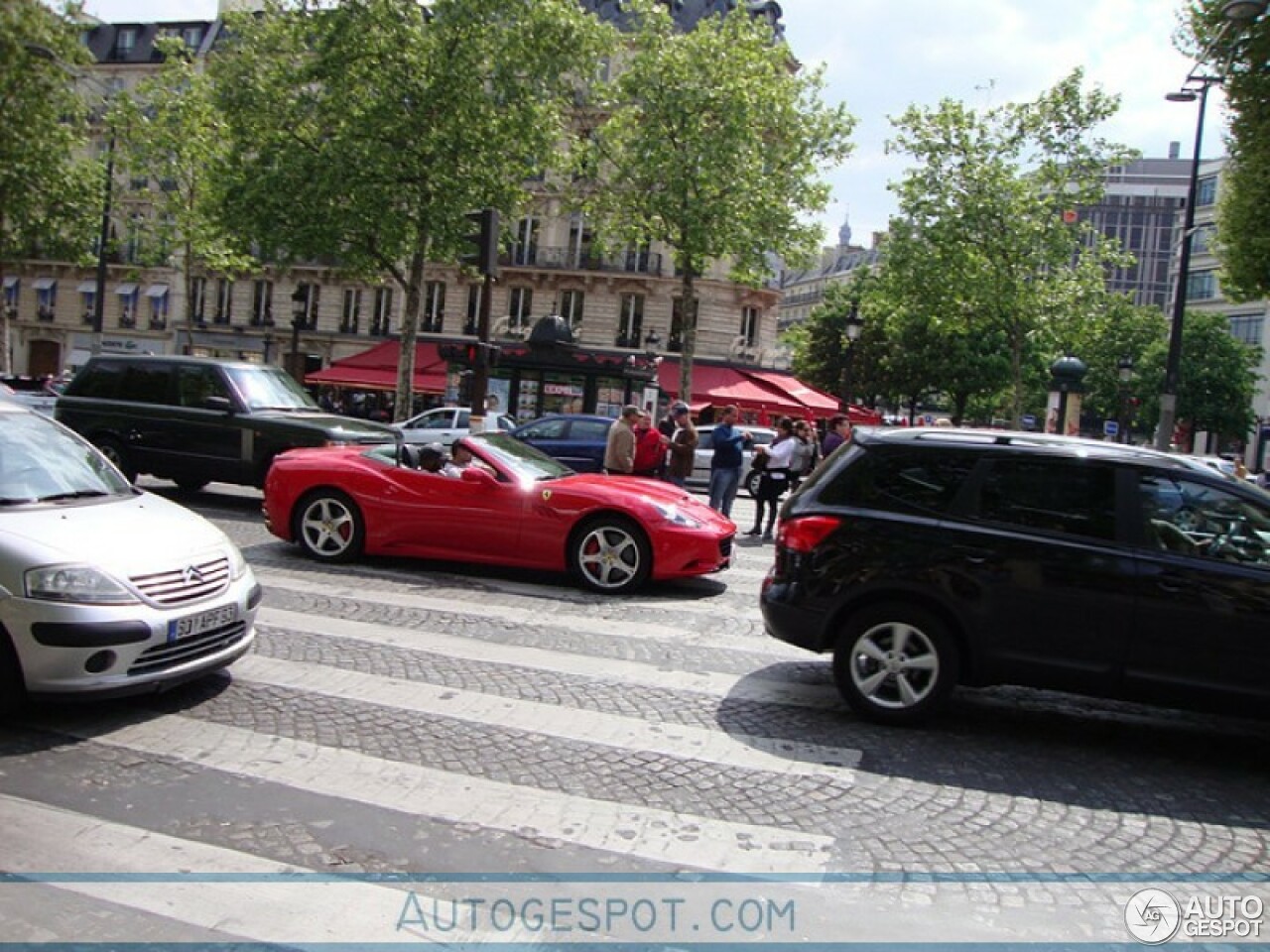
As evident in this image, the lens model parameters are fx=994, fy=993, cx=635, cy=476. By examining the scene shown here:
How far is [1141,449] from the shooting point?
222 inches

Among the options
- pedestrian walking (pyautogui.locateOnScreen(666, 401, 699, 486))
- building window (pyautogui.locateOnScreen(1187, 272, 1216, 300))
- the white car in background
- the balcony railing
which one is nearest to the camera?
pedestrian walking (pyautogui.locateOnScreen(666, 401, 699, 486))

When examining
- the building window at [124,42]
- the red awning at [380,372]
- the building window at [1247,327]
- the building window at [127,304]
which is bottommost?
the red awning at [380,372]

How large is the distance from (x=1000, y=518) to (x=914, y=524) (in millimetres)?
452

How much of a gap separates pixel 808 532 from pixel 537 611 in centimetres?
293

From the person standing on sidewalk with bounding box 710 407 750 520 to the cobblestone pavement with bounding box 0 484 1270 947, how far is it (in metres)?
5.95

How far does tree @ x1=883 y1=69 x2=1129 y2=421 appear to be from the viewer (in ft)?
98.5

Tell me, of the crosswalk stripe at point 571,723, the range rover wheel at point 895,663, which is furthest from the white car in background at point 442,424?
the range rover wheel at point 895,663

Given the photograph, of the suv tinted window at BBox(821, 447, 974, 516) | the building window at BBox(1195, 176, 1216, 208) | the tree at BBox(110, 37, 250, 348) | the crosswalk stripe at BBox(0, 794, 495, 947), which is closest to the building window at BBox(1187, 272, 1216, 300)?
the building window at BBox(1195, 176, 1216, 208)

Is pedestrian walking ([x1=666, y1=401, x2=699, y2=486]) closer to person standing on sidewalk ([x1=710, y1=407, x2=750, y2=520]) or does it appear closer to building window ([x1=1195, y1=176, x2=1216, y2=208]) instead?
person standing on sidewalk ([x1=710, y1=407, x2=750, y2=520])

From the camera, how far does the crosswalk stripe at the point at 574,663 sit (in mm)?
6023

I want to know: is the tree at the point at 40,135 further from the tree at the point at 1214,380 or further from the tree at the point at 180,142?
the tree at the point at 1214,380

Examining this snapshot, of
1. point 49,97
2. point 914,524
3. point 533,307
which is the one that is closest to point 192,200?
point 49,97

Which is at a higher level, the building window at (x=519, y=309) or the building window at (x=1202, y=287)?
the building window at (x=1202, y=287)

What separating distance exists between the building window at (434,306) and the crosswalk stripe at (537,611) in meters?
36.1
